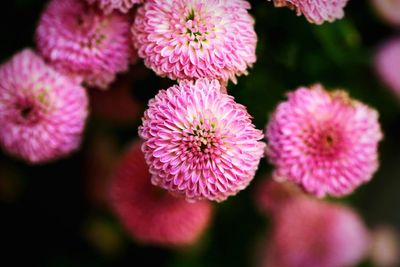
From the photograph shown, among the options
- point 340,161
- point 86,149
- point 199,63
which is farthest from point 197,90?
point 86,149

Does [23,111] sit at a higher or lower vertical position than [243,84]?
lower

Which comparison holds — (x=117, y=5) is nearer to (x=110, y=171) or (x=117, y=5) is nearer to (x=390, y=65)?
(x=110, y=171)

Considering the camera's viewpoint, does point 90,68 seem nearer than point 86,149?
Yes

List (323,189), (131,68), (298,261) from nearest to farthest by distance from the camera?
(323,189) < (131,68) < (298,261)

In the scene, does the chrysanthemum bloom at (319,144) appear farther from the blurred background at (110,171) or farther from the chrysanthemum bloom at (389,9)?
the chrysanthemum bloom at (389,9)

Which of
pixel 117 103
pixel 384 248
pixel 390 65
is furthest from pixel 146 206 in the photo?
pixel 384 248

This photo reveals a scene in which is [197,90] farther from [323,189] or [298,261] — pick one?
[298,261]

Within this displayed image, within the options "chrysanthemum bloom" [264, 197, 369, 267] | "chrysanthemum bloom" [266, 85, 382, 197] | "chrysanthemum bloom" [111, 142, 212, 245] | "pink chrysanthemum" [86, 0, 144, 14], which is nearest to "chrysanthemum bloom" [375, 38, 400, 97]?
"chrysanthemum bloom" [264, 197, 369, 267]
